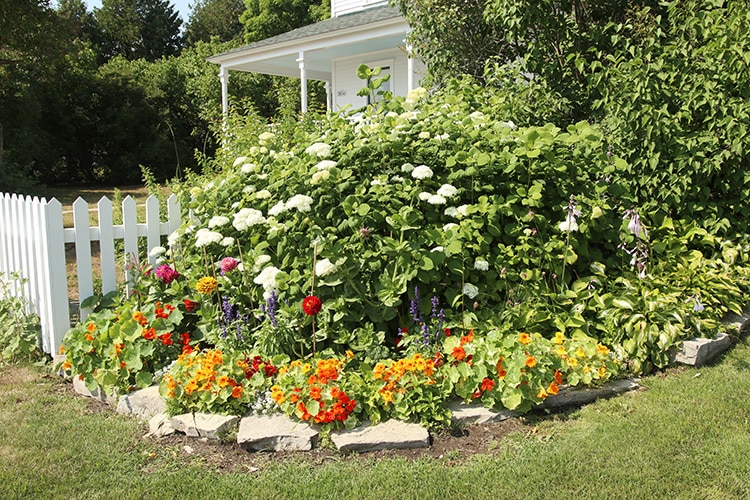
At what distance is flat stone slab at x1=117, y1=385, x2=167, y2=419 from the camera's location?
330 cm

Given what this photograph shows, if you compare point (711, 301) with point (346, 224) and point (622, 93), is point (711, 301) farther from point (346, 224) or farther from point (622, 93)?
point (346, 224)

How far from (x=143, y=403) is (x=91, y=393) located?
1.51ft

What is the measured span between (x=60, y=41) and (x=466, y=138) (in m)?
12.2

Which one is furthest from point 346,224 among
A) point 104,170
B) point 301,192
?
point 104,170

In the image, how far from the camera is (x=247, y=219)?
3664 millimetres

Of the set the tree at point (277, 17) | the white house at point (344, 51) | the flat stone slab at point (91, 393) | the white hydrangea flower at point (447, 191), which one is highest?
the tree at point (277, 17)

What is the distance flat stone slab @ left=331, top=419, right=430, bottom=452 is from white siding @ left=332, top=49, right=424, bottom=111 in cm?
1207

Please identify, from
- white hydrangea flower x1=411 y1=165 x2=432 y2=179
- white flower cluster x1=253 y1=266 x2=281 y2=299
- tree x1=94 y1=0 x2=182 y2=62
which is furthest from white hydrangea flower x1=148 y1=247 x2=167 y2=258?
tree x1=94 y1=0 x2=182 y2=62

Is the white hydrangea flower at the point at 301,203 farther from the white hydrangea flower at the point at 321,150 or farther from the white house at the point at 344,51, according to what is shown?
the white house at the point at 344,51

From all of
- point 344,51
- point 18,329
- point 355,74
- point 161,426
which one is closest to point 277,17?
point 355,74

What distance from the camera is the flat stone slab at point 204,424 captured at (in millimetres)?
2986

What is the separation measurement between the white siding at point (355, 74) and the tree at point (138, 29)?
28.1m


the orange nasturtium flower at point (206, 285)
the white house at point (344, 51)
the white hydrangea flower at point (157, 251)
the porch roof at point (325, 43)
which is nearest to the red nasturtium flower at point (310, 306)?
the orange nasturtium flower at point (206, 285)

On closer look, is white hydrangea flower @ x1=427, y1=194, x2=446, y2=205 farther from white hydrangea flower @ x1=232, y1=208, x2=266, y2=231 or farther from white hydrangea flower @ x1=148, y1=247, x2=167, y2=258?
white hydrangea flower @ x1=148, y1=247, x2=167, y2=258
